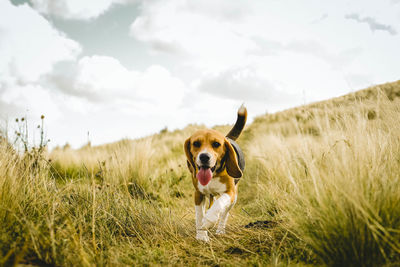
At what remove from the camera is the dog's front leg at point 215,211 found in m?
2.57

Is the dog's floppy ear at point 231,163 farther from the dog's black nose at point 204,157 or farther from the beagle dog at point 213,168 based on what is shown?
the dog's black nose at point 204,157

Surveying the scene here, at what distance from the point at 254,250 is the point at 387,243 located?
1.05 m

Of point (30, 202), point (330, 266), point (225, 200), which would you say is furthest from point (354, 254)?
point (30, 202)

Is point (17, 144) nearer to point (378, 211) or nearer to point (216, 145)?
point (216, 145)

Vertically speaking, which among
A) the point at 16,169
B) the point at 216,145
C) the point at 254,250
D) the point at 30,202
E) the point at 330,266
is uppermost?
the point at 216,145

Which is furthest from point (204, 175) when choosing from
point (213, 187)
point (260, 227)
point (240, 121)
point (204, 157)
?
point (240, 121)

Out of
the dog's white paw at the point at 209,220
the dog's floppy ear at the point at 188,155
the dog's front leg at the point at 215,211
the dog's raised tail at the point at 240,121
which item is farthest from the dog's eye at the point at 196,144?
the dog's raised tail at the point at 240,121

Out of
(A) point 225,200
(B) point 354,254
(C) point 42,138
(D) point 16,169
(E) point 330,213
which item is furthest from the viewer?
(C) point 42,138

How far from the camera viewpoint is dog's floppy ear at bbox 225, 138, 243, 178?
3105mm

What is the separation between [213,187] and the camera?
10.2ft

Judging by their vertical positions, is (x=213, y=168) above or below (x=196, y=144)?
below

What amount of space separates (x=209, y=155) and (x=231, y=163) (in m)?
0.48

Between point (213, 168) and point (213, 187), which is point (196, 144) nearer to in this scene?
point (213, 168)

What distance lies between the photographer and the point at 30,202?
91.3 inches
